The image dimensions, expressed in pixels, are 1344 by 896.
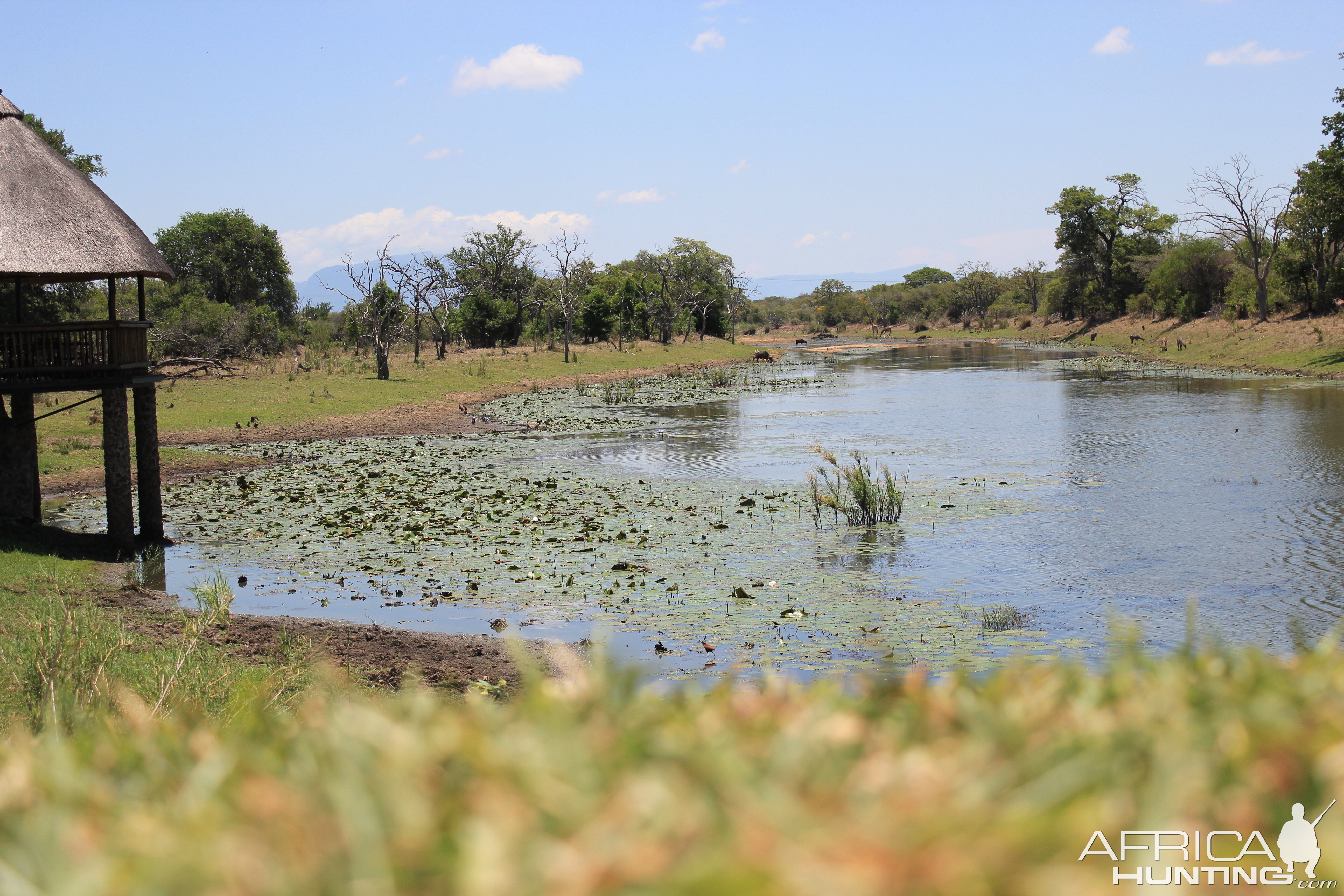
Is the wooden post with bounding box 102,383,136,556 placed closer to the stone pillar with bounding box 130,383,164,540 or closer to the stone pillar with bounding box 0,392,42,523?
the stone pillar with bounding box 130,383,164,540

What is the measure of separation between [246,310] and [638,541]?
156ft

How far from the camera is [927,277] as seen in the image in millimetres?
147250

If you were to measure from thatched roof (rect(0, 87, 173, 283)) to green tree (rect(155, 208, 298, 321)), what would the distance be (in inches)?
2020

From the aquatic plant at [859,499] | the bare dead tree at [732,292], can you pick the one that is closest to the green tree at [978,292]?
the bare dead tree at [732,292]

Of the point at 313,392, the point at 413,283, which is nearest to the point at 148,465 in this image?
the point at 313,392

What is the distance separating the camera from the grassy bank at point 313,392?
22641 millimetres

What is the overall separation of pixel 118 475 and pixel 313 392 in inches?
737

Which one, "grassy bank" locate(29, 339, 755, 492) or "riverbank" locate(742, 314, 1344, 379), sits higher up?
"riverbank" locate(742, 314, 1344, 379)

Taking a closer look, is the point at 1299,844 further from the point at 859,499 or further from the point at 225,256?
the point at 225,256

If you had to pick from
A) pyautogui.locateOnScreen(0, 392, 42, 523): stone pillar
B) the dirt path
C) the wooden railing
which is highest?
the wooden railing

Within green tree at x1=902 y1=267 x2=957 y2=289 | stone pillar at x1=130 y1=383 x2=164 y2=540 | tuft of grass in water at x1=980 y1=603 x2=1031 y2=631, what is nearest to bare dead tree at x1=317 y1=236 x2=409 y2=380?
stone pillar at x1=130 y1=383 x2=164 y2=540

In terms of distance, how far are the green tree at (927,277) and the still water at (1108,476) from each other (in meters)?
110

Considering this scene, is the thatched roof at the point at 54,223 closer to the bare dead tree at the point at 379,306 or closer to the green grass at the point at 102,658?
the green grass at the point at 102,658

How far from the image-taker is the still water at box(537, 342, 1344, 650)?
10344 mm
